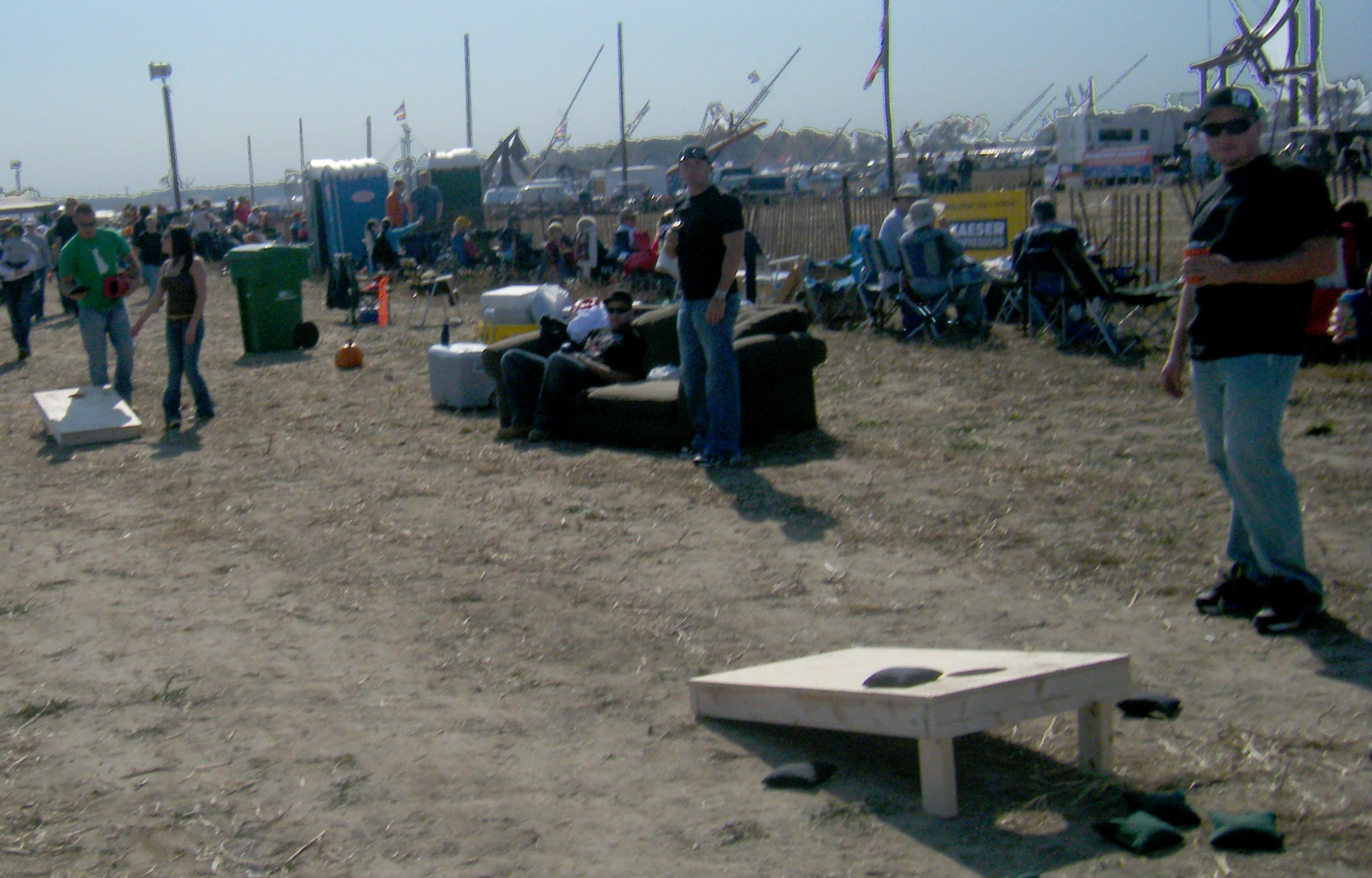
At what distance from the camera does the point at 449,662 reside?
4691mm

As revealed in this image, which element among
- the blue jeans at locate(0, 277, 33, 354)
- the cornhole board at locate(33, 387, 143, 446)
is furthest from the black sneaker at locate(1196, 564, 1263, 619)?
the blue jeans at locate(0, 277, 33, 354)

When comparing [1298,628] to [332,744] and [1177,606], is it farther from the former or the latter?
[332,744]

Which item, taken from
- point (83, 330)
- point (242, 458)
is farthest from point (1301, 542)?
point (83, 330)

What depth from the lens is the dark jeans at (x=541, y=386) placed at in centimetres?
878

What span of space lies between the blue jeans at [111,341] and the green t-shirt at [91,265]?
2.9 inches

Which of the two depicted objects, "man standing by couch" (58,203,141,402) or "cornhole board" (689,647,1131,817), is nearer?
"cornhole board" (689,647,1131,817)

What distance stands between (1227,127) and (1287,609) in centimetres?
165

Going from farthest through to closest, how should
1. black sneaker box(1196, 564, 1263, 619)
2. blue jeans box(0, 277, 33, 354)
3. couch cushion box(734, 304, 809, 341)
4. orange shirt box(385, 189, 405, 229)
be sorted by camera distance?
orange shirt box(385, 189, 405, 229)
blue jeans box(0, 277, 33, 354)
couch cushion box(734, 304, 809, 341)
black sneaker box(1196, 564, 1263, 619)

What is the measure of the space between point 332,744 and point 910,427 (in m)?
5.67

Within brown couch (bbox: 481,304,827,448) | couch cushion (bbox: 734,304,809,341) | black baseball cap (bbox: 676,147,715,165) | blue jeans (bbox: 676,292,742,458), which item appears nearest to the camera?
black baseball cap (bbox: 676,147,715,165)

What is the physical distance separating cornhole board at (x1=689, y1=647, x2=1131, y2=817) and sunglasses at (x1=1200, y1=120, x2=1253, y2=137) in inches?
76.0

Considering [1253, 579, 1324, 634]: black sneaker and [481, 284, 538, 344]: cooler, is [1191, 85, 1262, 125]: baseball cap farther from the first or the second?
[481, 284, 538, 344]: cooler

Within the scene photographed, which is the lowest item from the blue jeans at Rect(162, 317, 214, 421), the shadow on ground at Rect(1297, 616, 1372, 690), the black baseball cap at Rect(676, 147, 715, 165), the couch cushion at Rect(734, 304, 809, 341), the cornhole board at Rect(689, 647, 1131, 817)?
the shadow on ground at Rect(1297, 616, 1372, 690)

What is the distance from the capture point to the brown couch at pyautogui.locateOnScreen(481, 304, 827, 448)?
8.12 metres
